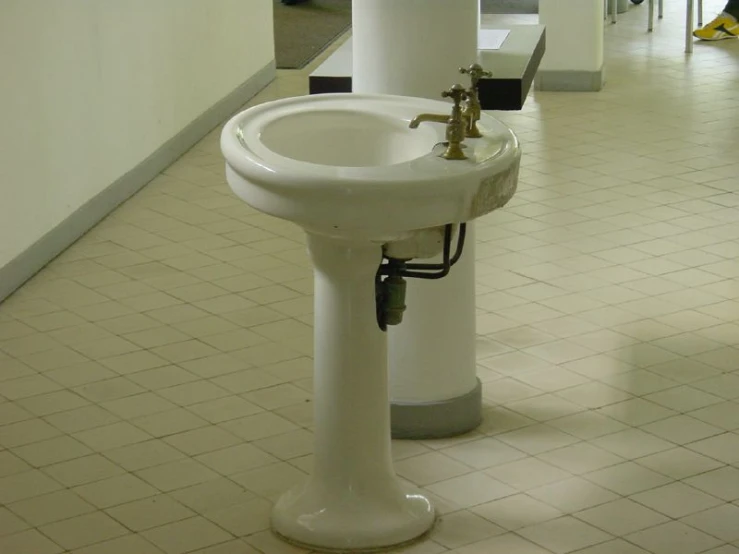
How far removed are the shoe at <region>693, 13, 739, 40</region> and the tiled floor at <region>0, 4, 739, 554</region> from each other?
3.17 metres

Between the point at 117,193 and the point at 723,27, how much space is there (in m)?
5.26

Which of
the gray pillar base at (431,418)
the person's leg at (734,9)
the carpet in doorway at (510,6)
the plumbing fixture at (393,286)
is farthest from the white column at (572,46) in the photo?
the plumbing fixture at (393,286)

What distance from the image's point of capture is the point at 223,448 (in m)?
3.69

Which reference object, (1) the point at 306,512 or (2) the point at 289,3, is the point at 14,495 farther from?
(2) the point at 289,3

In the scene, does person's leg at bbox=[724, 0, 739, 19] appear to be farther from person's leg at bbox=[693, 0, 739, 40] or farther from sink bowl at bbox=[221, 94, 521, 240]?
sink bowl at bbox=[221, 94, 521, 240]

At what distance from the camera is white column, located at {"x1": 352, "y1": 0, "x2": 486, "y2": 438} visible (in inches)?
137

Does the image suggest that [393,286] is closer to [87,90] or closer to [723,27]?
[87,90]

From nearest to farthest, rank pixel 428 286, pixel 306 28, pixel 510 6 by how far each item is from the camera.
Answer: pixel 428 286 → pixel 306 28 → pixel 510 6

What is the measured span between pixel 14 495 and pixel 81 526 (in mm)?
269

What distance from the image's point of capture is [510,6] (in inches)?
409

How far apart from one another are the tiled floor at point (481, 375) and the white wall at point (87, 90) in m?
0.24

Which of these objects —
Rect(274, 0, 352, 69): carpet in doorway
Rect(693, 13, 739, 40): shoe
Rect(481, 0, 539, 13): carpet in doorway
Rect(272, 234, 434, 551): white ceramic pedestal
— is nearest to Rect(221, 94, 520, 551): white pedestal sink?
Rect(272, 234, 434, 551): white ceramic pedestal

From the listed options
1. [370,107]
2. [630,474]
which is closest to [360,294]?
[370,107]

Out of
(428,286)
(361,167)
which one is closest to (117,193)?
(428,286)
